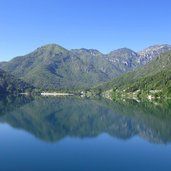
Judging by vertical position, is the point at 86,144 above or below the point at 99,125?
below

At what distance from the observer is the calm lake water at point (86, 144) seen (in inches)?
2302

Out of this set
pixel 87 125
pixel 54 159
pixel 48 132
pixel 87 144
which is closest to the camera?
pixel 54 159

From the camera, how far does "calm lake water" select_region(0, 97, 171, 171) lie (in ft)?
192

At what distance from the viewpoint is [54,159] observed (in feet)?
204

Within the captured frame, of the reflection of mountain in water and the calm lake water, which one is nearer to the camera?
the calm lake water

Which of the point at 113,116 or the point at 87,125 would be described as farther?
the point at 113,116

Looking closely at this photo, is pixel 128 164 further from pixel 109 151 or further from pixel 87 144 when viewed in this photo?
pixel 87 144

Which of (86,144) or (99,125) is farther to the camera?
(99,125)

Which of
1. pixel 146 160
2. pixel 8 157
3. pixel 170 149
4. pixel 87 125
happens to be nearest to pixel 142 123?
pixel 87 125

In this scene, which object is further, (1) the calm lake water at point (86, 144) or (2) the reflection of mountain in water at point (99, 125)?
(2) the reflection of mountain in water at point (99, 125)

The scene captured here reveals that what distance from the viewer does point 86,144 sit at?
3132 inches

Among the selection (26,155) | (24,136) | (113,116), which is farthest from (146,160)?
(113,116)

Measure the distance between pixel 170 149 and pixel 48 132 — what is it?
125 feet

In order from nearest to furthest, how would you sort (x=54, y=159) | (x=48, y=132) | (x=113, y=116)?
(x=54, y=159) < (x=48, y=132) < (x=113, y=116)
